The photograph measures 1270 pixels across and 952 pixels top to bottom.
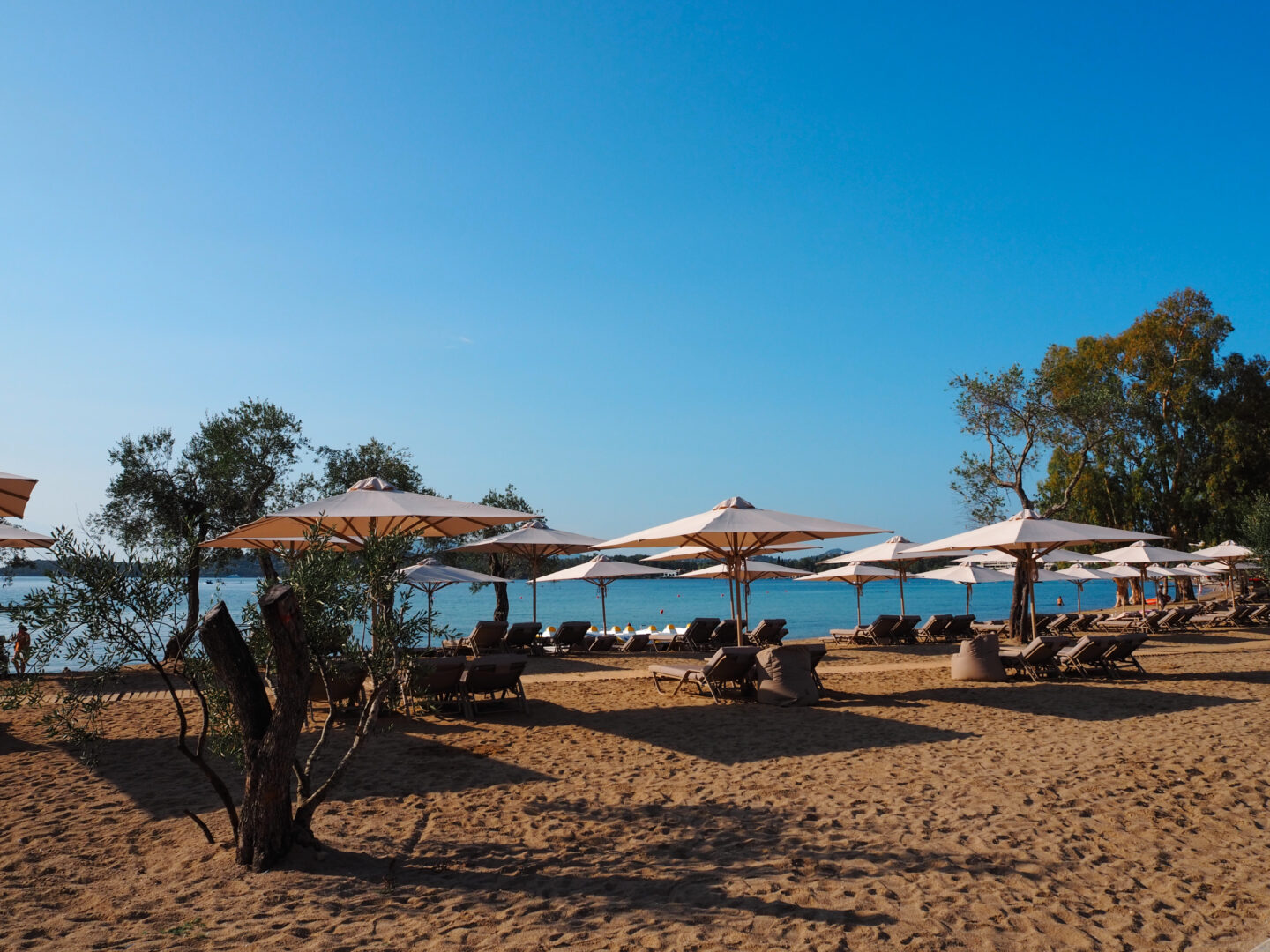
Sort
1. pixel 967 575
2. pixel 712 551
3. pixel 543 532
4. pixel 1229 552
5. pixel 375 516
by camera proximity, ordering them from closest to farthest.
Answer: pixel 375 516
pixel 712 551
pixel 543 532
pixel 967 575
pixel 1229 552

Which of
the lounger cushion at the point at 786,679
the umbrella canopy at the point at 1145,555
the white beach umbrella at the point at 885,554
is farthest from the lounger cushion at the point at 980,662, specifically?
the umbrella canopy at the point at 1145,555

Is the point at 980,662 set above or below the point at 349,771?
above

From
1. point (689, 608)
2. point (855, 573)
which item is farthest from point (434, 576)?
point (689, 608)

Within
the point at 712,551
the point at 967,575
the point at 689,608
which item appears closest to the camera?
the point at 712,551

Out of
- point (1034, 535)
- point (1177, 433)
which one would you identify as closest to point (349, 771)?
point (1034, 535)

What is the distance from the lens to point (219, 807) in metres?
5.71

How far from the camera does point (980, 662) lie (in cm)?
1217

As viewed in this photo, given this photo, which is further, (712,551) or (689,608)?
(689,608)

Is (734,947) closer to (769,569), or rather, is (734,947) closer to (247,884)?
(247,884)

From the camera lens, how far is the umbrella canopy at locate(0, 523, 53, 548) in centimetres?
1007

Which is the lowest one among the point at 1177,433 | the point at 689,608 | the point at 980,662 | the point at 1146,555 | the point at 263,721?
the point at 689,608

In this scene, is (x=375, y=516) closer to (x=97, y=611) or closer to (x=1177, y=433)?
(x=97, y=611)

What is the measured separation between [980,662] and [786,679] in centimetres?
370

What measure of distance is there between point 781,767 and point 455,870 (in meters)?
3.14
